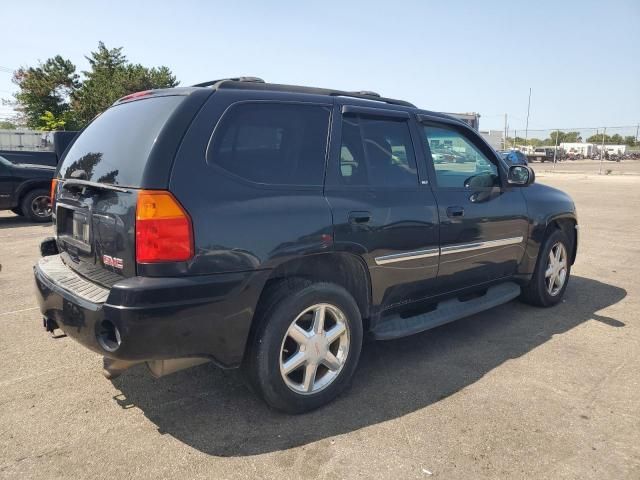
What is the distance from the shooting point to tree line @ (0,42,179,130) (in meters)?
41.2

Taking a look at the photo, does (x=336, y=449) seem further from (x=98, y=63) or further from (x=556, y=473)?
(x=98, y=63)

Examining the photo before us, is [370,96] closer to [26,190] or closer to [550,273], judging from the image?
[550,273]

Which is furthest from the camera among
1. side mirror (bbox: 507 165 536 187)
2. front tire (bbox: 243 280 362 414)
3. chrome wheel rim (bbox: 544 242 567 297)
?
chrome wheel rim (bbox: 544 242 567 297)

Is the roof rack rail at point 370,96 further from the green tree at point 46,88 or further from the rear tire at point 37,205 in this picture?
the green tree at point 46,88

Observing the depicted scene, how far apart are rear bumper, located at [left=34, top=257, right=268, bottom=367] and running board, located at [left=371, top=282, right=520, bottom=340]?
1.14 meters

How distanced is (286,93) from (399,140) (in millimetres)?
953

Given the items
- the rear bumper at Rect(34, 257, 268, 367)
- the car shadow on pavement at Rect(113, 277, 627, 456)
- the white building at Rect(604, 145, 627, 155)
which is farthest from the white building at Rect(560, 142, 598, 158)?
the rear bumper at Rect(34, 257, 268, 367)

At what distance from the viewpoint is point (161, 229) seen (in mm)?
2449

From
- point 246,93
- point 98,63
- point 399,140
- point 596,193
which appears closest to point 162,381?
point 246,93

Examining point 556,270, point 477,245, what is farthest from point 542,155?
point 477,245

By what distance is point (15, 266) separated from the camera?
6.60 metres

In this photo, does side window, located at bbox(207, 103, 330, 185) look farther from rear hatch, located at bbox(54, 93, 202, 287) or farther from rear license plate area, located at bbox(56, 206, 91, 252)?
rear license plate area, located at bbox(56, 206, 91, 252)

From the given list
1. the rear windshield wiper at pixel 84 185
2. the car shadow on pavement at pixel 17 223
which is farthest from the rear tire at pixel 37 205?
the rear windshield wiper at pixel 84 185

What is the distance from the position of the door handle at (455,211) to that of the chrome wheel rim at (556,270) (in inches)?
64.7
